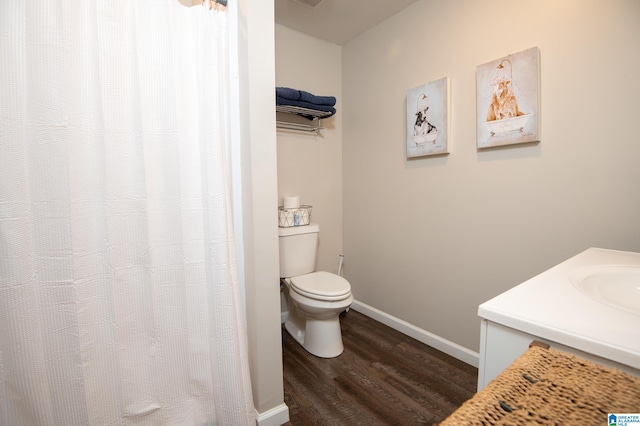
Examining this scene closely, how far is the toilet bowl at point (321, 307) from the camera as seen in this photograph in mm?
1799

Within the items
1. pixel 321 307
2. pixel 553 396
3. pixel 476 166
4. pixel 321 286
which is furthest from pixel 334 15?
pixel 553 396

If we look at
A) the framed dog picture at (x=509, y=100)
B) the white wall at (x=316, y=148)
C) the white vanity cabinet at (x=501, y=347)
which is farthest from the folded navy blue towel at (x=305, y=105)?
the white vanity cabinet at (x=501, y=347)

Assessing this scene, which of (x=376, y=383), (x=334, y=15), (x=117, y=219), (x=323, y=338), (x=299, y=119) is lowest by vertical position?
(x=376, y=383)

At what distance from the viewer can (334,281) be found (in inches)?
79.0

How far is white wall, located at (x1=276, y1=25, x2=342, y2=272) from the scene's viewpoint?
232 centimetres

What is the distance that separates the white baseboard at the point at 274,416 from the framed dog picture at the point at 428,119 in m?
1.75

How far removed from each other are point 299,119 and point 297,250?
111 cm

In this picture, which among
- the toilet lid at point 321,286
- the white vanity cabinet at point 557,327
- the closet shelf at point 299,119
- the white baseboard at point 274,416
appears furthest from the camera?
the closet shelf at point 299,119

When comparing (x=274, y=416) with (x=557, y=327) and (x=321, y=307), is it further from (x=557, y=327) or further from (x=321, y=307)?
(x=557, y=327)

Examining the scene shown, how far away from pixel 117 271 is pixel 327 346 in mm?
1355

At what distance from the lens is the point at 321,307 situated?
5.88ft

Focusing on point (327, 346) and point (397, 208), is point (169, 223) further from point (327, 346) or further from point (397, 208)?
point (397, 208)

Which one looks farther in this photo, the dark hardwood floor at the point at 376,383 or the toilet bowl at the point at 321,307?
the toilet bowl at the point at 321,307

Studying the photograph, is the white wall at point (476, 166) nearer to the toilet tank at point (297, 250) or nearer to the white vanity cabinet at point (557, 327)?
the toilet tank at point (297, 250)
